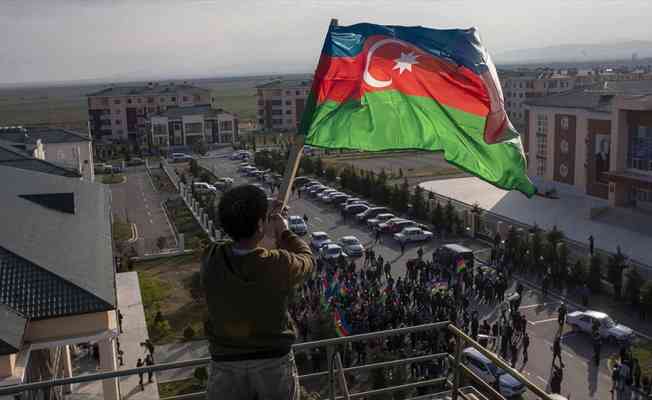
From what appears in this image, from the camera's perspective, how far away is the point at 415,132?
6320 millimetres

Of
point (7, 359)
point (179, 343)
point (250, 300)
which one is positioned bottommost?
point (179, 343)

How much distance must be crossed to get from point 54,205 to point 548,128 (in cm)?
2591

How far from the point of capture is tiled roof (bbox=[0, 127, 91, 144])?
1194 inches

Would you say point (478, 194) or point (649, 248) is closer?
point (649, 248)

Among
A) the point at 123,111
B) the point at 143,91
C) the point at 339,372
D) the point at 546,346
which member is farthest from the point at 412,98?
the point at 143,91

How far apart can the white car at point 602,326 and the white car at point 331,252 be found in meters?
8.96

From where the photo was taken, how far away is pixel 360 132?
6359mm

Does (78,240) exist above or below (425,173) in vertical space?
above

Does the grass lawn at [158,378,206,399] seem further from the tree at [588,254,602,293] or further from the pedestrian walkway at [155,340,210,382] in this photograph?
the tree at [588,254,602,293]

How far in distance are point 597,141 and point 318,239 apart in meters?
13.7

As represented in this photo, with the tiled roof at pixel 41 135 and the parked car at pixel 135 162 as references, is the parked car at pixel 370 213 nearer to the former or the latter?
the tiled roof at pixel 41 135

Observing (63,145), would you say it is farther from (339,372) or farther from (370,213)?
(339,372)

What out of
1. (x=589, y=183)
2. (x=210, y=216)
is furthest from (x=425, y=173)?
(x=210, y=216)

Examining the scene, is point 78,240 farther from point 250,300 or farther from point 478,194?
point 478,194
